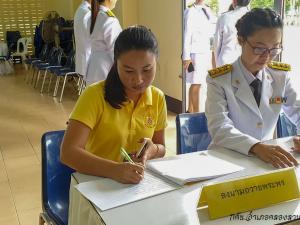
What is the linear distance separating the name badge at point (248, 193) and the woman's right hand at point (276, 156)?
0.62 feet

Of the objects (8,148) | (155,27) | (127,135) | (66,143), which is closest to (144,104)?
(127,135)

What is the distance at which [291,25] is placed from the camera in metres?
3.19

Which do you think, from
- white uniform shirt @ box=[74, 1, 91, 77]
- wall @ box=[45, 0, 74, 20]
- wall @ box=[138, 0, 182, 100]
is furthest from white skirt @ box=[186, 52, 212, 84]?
wall @ box=[45, 0, 74, 20]

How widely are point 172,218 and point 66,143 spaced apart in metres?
0.52

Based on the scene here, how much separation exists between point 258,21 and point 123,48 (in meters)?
0.54

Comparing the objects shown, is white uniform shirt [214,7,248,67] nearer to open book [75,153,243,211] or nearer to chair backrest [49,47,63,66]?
open book [75,153,243,211]

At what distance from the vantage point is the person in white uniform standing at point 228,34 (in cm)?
341

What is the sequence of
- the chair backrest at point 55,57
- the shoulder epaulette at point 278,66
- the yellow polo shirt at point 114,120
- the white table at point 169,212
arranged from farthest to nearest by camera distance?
the chair backrest at point 55,57 → the shoulder epaulette at point 278,66 → the yellow polo shirt at point 114,120 → the white table at point 169,212

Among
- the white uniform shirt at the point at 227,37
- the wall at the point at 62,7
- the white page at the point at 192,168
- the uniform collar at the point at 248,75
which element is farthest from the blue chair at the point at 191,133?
the wall at the point at 62,7

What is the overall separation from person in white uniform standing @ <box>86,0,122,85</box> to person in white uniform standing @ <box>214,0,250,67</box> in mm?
958

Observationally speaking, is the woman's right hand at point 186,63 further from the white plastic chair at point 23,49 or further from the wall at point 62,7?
the white plastic chair at point 23,49

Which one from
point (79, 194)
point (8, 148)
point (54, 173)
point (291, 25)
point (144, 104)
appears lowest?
point (8, 148)

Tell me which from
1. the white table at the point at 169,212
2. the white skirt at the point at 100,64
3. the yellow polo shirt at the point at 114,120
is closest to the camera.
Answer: the white table at the point at 169,212

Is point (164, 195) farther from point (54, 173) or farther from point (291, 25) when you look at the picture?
point (291, 25)
